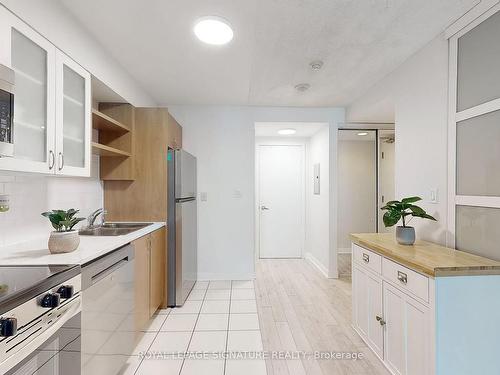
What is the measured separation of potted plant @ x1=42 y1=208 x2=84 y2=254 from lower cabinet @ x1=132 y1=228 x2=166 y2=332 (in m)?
0.54

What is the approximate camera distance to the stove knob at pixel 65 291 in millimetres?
1177

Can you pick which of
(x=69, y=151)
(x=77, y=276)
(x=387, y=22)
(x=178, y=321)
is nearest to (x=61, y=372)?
(x=77, y=276)

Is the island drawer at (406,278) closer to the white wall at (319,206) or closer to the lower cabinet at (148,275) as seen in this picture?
the lower cabinet at (148,275)

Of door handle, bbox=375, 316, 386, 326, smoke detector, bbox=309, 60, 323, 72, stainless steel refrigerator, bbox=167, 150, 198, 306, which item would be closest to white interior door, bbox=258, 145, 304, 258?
stainless steel refrigerator, bbox=167, 150, 198, 306

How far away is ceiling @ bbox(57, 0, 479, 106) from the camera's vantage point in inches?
68.7

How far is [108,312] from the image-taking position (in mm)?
1602

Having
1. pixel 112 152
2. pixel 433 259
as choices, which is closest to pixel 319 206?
pixel 433 259

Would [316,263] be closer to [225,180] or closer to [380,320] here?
[225,180]

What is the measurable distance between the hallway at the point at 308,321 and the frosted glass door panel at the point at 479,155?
4.48 feet

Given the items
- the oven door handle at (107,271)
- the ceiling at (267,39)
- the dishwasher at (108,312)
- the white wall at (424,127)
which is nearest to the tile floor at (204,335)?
the dishwasher at (108,312)

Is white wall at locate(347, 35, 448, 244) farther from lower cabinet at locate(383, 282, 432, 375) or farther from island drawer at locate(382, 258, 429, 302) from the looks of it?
lower cabinet at locate(383, 282, 432, 375)

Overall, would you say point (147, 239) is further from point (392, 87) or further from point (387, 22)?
point (392, 87)

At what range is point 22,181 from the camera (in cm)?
177

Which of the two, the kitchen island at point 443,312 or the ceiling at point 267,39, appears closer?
the kitchen island at point 443,312
